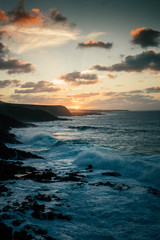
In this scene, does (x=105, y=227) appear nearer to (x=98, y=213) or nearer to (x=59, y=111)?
(x=98, y=213)

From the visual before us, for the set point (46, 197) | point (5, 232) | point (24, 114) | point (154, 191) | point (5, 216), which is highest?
point (24, 114)

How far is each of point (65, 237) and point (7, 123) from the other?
141ft

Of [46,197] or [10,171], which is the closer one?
[46,197]

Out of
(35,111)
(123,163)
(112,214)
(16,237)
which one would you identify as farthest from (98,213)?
(35,111)

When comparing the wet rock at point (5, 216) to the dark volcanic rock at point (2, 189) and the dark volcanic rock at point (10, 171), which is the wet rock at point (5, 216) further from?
the dark volcanic rock at point (10, 171)

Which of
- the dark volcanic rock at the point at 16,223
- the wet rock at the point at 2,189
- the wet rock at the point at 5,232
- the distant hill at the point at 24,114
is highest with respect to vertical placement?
the distant hill at the point at 24,114

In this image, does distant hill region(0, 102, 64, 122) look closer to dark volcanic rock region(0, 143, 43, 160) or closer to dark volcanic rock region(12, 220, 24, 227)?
dark volcanic rock region(0, 143, 43, 160)

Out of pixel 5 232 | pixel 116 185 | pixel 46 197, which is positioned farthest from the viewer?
pixel 116 185

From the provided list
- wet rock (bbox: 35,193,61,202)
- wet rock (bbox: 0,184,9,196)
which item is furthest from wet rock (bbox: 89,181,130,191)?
wet rock (bbox: 0,184,9,196)

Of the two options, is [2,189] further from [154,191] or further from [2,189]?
[154,191]

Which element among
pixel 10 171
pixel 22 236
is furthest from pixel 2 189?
pixel 22 236

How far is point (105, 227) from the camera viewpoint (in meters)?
4.92

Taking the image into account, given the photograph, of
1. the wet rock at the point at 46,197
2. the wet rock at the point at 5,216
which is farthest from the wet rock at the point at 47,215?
the wet rock at the point at 46,197

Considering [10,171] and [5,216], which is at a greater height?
[5,216]
